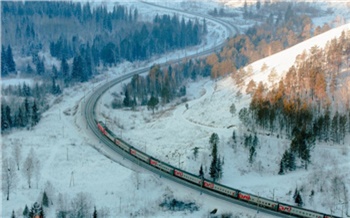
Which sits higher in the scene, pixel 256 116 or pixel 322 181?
pixel 256 116

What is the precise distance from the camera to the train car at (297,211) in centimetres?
8606

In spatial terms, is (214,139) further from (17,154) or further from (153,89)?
(153,89)

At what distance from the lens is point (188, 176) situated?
102m

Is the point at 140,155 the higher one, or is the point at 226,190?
the point at 226,190

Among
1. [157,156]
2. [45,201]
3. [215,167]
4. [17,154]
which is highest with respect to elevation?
[215,167]

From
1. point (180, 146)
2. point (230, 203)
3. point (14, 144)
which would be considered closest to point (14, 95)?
point (14, 144)

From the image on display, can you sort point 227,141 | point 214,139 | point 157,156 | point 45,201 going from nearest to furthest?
point 45,201
point 214,139
point 227,141
point 157,156

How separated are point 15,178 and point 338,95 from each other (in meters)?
87.0

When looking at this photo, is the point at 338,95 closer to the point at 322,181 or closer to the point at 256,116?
the point at 256,116

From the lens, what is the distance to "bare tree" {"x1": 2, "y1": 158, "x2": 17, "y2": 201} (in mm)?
100781

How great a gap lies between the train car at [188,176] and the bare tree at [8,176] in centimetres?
3829

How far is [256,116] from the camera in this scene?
118 metres

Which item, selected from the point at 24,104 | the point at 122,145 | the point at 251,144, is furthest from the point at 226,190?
the point at 24,104

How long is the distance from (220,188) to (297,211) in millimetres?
17179
